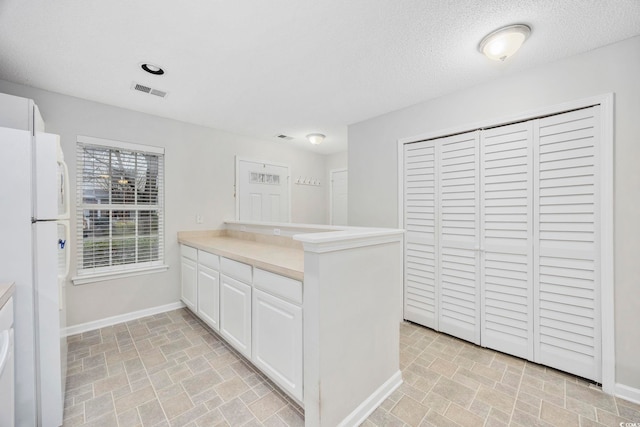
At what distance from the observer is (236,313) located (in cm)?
222

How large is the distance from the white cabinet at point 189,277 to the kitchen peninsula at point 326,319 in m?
0.91

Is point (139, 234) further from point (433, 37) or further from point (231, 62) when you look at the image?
point (433, 37)

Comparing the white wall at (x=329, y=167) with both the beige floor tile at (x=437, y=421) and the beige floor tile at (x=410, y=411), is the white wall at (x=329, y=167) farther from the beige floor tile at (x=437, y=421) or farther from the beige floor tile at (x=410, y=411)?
the beige floor tile at (x=437, y=421)

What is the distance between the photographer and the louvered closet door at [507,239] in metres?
2.23

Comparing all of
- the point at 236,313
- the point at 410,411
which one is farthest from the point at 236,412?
the point at 410,411

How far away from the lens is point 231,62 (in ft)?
7.04

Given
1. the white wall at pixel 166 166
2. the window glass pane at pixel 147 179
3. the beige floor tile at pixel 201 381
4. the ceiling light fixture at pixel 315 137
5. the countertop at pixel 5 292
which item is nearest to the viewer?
the countertop at pixel 5 292

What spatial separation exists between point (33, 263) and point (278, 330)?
143 cm

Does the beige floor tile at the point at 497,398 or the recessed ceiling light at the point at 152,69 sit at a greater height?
the recessed ceiling light at the point at 152,69

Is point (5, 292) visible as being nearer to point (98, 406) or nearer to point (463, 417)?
point (98, 406)

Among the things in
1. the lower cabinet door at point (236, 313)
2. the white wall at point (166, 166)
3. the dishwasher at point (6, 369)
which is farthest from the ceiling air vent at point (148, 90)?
the dishwasher at point (6, 369)

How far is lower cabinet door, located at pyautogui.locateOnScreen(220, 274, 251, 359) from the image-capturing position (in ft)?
6.82

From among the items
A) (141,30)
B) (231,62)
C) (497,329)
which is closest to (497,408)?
(497,329)

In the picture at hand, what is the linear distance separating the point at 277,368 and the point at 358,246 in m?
1.00
